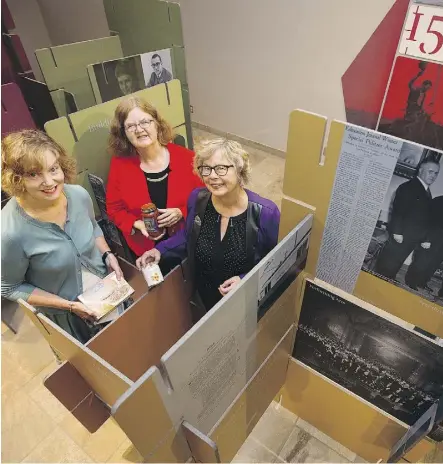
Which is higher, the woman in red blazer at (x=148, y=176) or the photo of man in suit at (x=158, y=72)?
the photo of man in suit at (x=158, y=72)

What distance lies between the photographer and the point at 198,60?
4.28 metres

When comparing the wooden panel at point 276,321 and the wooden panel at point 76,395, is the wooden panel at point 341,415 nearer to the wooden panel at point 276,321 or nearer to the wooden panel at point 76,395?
the wooden panel at point 276,321

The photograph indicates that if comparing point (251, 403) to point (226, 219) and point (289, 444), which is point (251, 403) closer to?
point (289, 444)

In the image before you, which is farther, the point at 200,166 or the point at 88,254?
the point at 88,254

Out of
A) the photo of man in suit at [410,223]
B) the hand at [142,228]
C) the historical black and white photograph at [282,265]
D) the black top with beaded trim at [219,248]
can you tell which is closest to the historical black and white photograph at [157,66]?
the hand at [142,228]

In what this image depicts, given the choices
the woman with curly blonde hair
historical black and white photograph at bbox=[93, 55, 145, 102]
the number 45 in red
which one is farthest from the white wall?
the woman with curly blonde hair

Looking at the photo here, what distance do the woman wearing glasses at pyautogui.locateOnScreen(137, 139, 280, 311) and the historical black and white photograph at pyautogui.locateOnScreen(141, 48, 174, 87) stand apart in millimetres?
1543

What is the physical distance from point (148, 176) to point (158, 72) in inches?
47.8

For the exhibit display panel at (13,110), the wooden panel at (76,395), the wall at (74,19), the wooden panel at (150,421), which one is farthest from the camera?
the wall at (74,19)

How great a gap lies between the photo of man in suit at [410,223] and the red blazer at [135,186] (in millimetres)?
1088

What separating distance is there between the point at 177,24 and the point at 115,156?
1409 mm

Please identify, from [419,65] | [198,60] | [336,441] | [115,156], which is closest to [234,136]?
[198,60]

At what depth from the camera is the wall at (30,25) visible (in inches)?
203

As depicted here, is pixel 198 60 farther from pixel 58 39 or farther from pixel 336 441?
pixel 336 441
